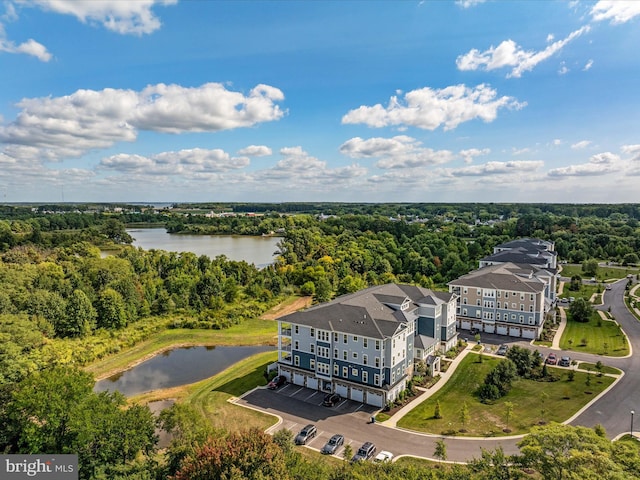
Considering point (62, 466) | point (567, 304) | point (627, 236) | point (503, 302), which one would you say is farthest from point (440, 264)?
point (62, 466)

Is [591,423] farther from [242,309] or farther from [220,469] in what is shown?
[242,309]

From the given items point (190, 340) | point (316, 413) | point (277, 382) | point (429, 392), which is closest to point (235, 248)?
point (190, 340)

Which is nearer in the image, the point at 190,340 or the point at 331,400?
the point at 331,400

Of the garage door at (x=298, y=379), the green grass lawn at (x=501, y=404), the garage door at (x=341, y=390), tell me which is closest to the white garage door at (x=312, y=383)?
A: the garage door at (x=298, y=379)

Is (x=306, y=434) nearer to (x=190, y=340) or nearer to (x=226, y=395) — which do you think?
(x=226, y=395)

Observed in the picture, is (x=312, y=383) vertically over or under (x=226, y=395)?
over

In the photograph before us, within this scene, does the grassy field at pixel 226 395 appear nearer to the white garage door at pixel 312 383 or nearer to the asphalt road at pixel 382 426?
the asphalt road at pixel 382 426
